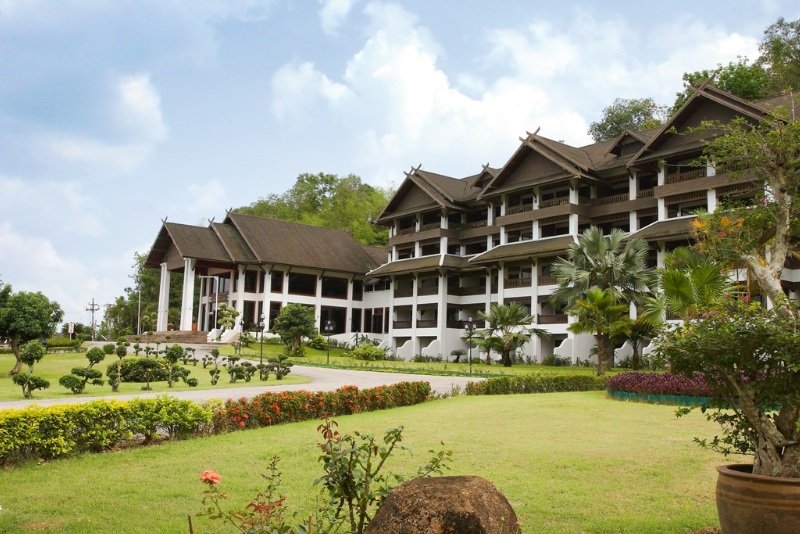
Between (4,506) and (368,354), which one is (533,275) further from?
(4,506)

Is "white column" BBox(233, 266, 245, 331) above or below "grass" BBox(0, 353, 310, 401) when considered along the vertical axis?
above

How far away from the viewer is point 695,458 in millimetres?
9727

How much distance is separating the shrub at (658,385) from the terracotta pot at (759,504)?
37.0ft

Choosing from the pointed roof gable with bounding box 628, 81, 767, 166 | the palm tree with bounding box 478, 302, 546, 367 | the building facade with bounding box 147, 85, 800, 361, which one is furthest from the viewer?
the palm tree with bounding box 478, 302, 546, 367

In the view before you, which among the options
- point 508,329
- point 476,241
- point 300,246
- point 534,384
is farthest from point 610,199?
point 300,246

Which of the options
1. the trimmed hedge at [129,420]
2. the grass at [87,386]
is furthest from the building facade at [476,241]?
the trimmed hedge at [129,420]

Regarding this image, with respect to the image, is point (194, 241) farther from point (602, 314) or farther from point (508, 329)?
point (602, 314)

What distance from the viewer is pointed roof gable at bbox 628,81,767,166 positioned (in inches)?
1154

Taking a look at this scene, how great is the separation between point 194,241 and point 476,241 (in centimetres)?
1858

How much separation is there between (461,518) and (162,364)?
21.1 metres

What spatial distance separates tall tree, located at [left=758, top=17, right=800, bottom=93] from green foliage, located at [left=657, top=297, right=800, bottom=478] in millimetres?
39196

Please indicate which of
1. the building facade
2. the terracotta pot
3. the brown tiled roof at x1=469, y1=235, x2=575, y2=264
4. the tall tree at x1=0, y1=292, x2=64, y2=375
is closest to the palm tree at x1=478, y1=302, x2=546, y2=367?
the building facade

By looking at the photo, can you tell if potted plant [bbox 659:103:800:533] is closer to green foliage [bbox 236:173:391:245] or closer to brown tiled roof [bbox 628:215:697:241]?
brown tiled roof [bbox 628:215:697:241]

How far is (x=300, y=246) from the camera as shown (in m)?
50.7
